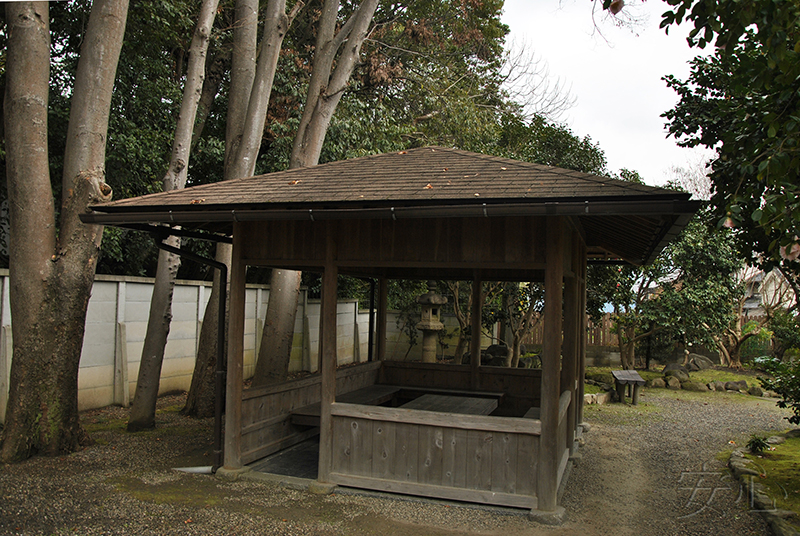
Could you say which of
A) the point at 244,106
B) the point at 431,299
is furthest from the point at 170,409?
the point at 431,299

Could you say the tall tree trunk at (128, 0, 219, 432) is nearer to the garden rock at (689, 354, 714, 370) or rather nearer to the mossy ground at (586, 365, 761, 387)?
the mossy ground at (586, 365, 761, 387)

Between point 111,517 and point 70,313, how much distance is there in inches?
93.0

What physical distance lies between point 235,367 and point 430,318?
7386mm

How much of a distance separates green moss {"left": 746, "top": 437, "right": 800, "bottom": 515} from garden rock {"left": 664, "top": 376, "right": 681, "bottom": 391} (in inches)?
198

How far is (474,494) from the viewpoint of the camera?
16.5ft

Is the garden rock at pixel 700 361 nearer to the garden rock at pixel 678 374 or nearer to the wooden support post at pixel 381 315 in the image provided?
the garden rock at pixel 678 374

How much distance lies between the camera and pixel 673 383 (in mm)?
13258

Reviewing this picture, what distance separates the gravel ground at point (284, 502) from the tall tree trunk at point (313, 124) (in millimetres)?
1961

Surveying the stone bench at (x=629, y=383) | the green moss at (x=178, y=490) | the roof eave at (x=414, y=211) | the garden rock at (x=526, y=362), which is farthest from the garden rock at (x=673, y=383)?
the green moss at (x=178, y=490)

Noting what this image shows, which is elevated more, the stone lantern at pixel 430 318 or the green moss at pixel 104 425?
the stone lantern at pixel 430 318

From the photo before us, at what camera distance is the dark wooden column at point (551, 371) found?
4.86 meters

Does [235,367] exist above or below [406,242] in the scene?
below

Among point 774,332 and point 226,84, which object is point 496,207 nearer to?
point 226,84

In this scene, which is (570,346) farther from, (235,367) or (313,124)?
(313,124)
